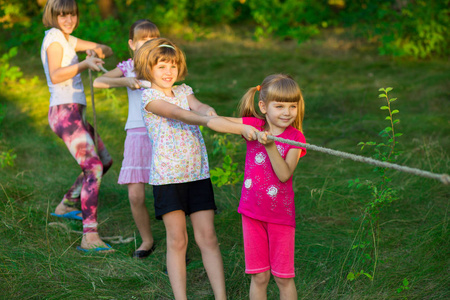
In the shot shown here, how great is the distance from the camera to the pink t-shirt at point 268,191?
8.10 ft

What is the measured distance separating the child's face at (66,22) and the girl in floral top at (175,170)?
113 centimetres

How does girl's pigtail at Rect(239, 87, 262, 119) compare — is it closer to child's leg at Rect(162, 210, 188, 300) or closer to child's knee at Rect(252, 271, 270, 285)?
child's leg at Rect(162, 210, 188, 300)

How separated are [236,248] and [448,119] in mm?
3587

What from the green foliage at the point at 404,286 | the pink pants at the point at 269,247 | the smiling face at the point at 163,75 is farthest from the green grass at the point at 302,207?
the smiling face at the point at 163,75

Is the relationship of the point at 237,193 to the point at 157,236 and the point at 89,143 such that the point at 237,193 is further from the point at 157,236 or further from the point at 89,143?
the point at 89,143

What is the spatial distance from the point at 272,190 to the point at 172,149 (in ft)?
2.07

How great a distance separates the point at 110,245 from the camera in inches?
146

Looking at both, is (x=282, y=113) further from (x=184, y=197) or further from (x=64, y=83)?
(x=64, y=83)

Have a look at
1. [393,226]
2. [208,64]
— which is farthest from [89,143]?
[208,64]

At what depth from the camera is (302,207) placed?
3959 mm

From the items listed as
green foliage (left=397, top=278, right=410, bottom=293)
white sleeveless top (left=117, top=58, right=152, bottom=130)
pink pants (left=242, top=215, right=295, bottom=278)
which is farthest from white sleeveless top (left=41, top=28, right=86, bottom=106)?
green foliage (left=397, top=278, right=410, bottom=293)

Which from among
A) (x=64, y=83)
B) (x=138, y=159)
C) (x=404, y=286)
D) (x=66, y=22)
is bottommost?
(x=404, y=286)

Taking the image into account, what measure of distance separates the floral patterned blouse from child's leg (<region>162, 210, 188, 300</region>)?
0.70 ft

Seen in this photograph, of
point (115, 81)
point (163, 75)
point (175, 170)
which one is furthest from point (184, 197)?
point (115, 81)
